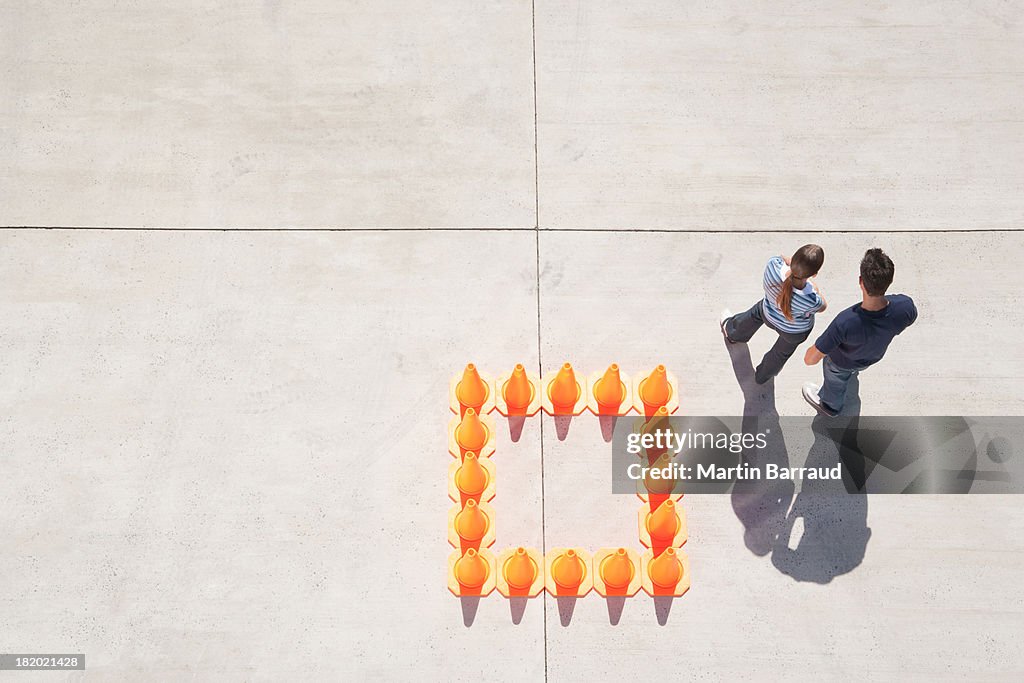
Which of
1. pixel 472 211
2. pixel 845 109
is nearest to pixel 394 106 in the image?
pixel 472 211

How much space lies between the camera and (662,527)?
183 inches

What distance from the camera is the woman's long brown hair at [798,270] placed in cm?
394

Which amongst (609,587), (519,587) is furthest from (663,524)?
(519,587)

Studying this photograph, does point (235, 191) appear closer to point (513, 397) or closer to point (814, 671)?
point (513, 397)

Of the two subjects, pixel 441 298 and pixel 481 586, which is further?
pixel 441 298

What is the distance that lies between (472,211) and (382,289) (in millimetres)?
826

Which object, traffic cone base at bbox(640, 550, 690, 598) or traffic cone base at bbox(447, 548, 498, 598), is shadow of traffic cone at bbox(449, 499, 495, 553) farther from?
traffic cone base at bbox(640, 550, 690, 598)

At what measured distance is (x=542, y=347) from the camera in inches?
202

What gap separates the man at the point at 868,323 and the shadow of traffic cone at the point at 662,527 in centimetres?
120

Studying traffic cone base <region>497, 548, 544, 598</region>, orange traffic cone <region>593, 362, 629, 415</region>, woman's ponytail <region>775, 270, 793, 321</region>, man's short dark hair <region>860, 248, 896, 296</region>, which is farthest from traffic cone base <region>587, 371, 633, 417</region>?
man's short dark hair <region>860, 248, 896, 296</region>

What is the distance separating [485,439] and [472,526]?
21.6 inches

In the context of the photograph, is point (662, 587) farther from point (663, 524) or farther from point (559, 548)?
Result: point (559, 548)

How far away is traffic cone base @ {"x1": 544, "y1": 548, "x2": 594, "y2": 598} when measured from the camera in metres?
4.64

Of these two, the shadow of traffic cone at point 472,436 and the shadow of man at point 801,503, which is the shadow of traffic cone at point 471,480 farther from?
the shadow of man at point 801,503
